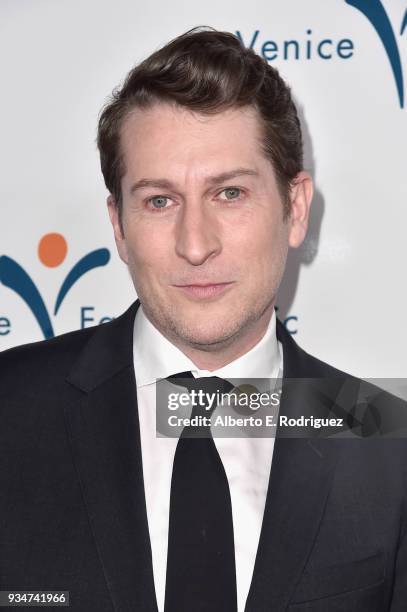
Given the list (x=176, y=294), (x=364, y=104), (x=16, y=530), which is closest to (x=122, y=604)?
(x=16, y=530)

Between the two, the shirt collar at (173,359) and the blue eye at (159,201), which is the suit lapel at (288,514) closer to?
the shirt collar at (173,359)

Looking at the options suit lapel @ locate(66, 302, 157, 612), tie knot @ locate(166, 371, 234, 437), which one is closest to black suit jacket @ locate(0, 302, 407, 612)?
suit lapel @ locate(66, 302, 157, 612)

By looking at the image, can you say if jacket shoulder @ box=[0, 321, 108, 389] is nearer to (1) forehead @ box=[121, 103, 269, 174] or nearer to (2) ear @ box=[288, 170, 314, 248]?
(1) forehead @ box=[121, 103, 269, 174]

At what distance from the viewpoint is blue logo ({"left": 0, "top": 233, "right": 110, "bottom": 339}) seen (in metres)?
3.22

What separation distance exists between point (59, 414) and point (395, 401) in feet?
3.57

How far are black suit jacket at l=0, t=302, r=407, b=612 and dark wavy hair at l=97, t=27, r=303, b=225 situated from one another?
542 millimetres

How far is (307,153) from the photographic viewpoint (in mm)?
3039

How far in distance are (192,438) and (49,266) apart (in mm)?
Result: 1232

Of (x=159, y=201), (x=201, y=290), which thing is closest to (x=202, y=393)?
(x=201, y=290)

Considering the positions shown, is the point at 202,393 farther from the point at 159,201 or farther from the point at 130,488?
the point at 159,201

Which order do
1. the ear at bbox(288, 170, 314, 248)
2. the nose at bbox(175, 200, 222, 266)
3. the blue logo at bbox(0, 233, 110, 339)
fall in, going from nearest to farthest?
the nose at bbox(175, 200, 222, 266)
the ear at bbox(288, 170, 314, 248)
the blue logo at bbox(0, 233, 110, 339)

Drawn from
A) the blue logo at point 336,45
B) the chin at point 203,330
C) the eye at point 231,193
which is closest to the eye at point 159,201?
the eye at point 231,193

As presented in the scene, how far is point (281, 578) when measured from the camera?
2.17 meters

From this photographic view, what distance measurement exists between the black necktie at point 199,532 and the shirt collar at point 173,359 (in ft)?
0.68
